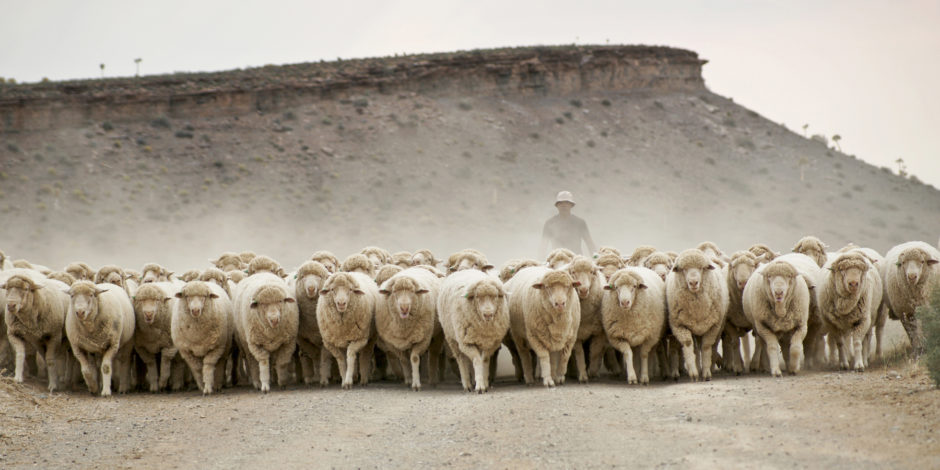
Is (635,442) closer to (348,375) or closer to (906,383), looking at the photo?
(906,383)

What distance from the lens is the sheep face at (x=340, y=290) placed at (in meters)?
12.9

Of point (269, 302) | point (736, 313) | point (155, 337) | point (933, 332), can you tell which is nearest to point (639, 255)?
point (736, 313)

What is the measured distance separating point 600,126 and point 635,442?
47617mm

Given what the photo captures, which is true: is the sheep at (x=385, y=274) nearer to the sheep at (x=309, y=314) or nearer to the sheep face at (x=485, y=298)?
the sheep at (x=309, y=314)

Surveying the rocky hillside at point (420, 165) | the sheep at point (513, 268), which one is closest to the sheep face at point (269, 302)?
the sheep at point (513, 268)

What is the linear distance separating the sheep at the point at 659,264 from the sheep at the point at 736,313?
3.19ft

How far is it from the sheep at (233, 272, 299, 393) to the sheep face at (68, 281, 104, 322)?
6.19 ft

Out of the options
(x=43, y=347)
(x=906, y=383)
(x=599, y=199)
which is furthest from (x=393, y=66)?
(x=906, y=383)

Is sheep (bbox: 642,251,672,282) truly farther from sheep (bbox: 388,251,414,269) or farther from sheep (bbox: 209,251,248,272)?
sheep (bbox: 209,251,248,272)

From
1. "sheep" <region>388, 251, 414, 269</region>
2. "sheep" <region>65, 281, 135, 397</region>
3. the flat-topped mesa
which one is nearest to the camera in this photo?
"sheep" <region>65, 281, 135, 397</region>

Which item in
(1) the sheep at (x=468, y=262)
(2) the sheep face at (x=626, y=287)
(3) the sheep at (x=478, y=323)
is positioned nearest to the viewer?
(3) the sheep at (x=478, y=323)

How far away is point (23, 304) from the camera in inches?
529

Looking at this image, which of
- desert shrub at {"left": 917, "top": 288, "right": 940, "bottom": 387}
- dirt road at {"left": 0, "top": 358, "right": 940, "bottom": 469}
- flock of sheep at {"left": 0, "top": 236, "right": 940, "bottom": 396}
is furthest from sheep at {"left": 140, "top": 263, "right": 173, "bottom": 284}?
desert shrub at {"left": 917, "top": 288, "right": 940, "bottom": 387}

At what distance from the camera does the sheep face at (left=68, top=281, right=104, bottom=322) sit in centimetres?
1306
